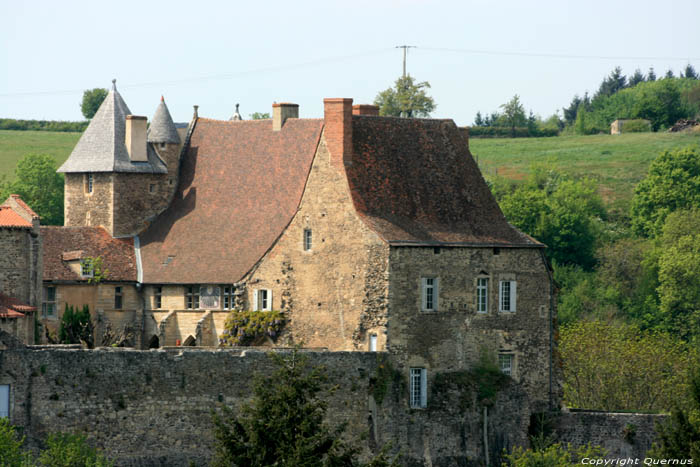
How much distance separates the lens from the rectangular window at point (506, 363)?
6356 cm

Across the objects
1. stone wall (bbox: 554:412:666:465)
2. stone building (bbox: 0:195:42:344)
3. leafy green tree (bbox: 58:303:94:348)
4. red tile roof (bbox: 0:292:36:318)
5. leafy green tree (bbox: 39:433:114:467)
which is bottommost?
stone wall (bbox: 554:412:666:465)

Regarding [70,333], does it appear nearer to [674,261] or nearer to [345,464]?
[345,464]

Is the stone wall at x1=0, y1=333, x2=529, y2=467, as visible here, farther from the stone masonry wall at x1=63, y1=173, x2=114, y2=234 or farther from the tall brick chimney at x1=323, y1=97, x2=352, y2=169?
the stone masonry wall at x1=63, y1=173, x2=114, y2=234

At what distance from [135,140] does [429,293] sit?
1905 centimetres

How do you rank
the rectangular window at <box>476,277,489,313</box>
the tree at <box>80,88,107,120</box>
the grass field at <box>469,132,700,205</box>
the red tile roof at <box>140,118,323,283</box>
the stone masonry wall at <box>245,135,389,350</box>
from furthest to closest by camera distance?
1. the tree at <box>80,88,107,120</box>
2. the grass field at <box>469,132,700,205</box>
3. the red tile roof at <box>140,118,323,283</box>
4. the rectangular window at <box>476,277,489,313</box>
5. the stone masonry wall at <box>245,135,389,350</box>

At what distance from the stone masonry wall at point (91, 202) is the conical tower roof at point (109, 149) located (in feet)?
1.51

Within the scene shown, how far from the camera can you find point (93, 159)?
7525cm

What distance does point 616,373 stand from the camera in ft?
265

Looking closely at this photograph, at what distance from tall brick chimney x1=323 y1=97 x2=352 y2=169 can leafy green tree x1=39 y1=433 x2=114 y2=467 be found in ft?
51.3

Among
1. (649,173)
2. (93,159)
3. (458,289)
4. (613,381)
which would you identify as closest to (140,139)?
(93,159)

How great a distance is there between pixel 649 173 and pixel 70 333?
56.7 m

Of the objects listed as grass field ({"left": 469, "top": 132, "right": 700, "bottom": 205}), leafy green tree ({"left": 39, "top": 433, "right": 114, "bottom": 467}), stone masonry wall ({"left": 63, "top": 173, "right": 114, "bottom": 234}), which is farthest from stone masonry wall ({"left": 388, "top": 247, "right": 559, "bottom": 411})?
grass field ({"left": 469, "top": 132, "right": 700, "bottom": 205})

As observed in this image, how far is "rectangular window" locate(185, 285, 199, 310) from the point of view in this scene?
71.4 meters

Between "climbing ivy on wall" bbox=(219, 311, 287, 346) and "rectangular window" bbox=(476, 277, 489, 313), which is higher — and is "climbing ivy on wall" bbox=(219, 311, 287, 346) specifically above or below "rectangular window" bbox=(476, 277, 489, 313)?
below
